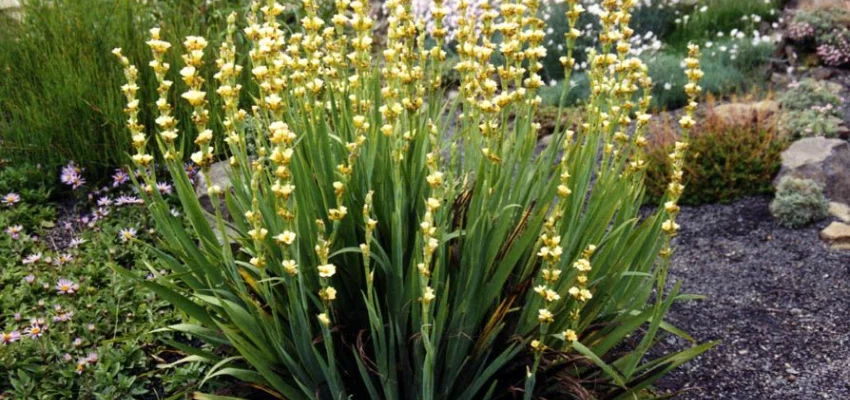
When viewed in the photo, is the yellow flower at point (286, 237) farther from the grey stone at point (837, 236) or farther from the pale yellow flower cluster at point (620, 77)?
the grey stone at point (837, 236)

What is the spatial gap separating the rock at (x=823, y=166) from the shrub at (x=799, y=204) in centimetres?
24

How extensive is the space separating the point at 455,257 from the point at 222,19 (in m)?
3.56

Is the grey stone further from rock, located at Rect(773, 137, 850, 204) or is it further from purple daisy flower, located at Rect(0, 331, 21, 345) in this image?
purple daisy flower, located at Rect(0, 331, 21, 345)

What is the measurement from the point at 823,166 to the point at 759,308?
1636mm

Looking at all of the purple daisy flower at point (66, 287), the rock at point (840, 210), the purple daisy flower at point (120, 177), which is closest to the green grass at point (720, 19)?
the rock at point (840, 210)

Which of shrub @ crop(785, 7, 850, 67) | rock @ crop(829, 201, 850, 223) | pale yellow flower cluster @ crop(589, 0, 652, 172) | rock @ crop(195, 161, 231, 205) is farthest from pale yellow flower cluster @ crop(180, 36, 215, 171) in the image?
shrub @ crop(785, 7, 850, 67)

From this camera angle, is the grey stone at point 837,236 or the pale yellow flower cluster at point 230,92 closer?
the pale yellow flower cluster at point 230,92

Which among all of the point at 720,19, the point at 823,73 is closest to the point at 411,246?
the point at 823,73

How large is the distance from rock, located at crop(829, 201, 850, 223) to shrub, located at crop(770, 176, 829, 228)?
80 mm

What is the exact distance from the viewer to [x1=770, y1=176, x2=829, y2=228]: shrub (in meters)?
4.78

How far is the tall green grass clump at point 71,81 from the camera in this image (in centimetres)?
466

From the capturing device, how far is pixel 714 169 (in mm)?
5199

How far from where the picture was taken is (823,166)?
5195 mm

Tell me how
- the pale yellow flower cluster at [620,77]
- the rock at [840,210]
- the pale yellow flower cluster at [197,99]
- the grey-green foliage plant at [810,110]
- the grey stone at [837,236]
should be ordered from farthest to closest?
the grey-green foliage plant at [810,110]
the rock at [840,210]
the grey stone at [837,236]
the pale yellow flower cluster at [620,77]
the pale yellow flower cluster at [197,99]
